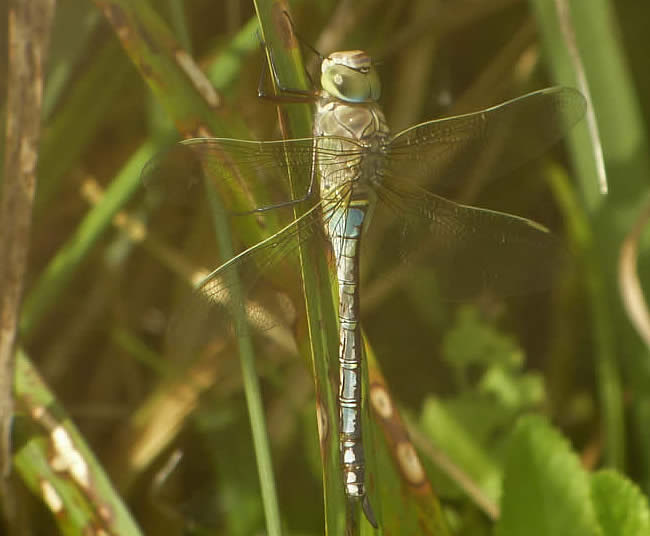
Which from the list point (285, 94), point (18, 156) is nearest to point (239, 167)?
point (285, 94)

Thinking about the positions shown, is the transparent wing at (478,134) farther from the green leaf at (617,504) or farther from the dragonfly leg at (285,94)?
the green leaf at (617,504)

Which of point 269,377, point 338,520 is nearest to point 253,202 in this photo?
point 338,520

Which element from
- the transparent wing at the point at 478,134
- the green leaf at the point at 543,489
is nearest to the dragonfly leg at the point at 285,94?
the transparent wing at the point at 478,134

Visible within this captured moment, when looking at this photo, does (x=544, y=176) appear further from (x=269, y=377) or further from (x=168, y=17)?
(x=168, y=17)

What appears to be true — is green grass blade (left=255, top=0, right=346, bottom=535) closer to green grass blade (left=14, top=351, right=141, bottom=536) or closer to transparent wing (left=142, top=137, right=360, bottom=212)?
transparent wing (left=142, top=137, right=360, bottom=212)

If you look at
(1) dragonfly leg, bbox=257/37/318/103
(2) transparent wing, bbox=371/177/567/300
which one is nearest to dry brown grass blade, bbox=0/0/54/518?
(1) dragonfly leg, bbox=257/37/318/103

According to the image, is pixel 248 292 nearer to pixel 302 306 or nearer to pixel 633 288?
pixel 302 306
